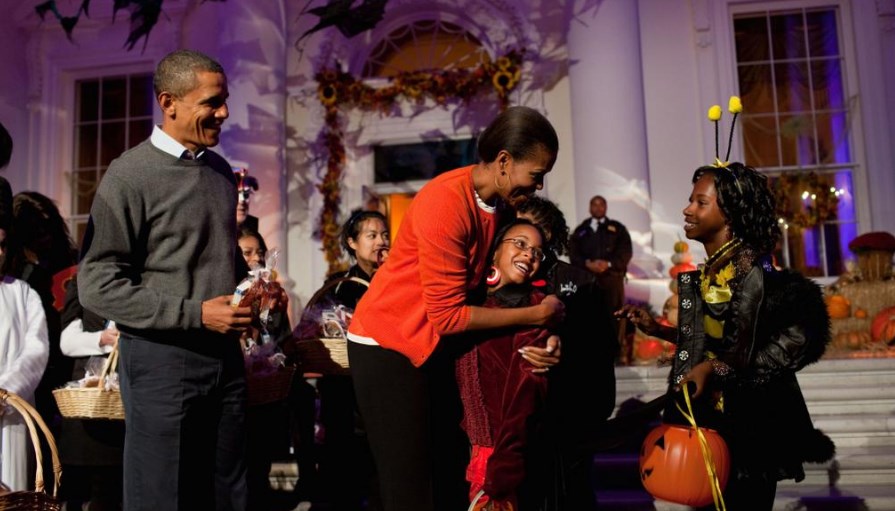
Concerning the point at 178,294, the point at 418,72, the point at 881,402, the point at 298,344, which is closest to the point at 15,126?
the point at 418,72

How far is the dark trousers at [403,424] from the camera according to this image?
2723mm

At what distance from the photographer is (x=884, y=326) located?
8023 millimetres

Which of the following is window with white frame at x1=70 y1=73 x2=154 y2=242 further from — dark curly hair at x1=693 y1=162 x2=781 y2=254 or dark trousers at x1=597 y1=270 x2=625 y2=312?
dark curly hair at x1=693 y1=162 x2=781 y2=254

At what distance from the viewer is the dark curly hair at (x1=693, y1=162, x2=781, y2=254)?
10.5ft

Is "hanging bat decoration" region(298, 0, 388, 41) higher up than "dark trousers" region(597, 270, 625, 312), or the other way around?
"hanging bat decoration" region(298, 0, 388, 41)

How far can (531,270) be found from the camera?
9.93 feet

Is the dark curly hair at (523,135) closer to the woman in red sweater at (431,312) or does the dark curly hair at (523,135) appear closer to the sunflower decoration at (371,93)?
the woman in red sweater at (431,312)

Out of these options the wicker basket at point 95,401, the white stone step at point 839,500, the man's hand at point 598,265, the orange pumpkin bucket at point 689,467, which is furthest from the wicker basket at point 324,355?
the man's hand at point 598,265

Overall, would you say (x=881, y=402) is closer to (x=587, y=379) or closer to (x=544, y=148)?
(x=587, y=379)

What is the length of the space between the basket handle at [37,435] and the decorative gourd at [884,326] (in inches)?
300

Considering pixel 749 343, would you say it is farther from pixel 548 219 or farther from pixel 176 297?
pixel 176 297

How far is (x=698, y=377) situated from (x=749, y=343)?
0.25m

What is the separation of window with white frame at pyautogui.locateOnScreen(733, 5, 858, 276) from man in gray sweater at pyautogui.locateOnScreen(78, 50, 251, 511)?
8683 millimetres

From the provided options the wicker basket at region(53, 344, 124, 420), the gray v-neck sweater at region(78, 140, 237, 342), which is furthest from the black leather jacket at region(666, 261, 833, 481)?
the wicker basket at region(53, 344, 124, 420)
